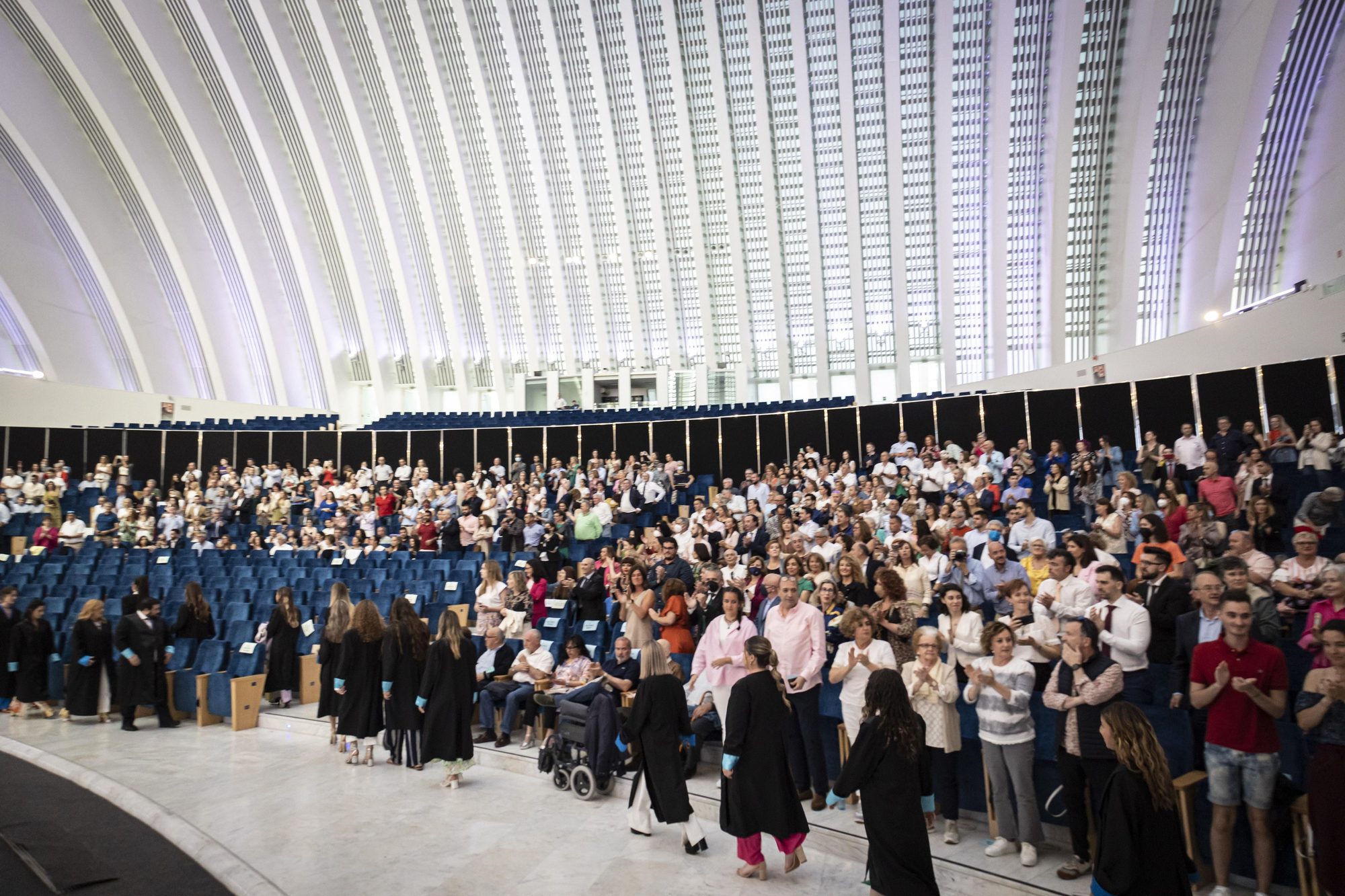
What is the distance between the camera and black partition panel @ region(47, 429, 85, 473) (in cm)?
2030

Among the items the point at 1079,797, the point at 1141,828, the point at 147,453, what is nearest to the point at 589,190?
the point at 147,453

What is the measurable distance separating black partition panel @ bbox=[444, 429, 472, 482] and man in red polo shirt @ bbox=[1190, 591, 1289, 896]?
18.2m

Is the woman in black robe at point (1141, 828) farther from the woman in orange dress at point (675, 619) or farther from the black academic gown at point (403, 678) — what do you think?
the black academic gown at point (403, 678)

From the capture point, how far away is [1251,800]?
399 cm

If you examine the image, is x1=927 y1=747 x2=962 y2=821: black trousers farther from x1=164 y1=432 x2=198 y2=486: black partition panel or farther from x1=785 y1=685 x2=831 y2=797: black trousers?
x1=164 y1=432 x2=198 y2=486: black partition panel

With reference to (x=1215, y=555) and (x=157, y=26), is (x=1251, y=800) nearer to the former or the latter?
(x=1215, y=555)

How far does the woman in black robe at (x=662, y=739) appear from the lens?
17.1 feet

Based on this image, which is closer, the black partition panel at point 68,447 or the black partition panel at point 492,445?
the black partition panel at point 68,447

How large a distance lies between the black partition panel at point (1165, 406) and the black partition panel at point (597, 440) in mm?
11472

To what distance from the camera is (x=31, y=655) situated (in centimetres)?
936

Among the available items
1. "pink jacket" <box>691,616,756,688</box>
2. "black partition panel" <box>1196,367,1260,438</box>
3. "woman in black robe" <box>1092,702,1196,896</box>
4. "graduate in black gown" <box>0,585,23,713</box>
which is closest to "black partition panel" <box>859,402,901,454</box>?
"black partition panel" <box>1196,367,1260,438</box>

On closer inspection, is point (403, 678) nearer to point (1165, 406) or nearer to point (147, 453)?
point (1165, 406)

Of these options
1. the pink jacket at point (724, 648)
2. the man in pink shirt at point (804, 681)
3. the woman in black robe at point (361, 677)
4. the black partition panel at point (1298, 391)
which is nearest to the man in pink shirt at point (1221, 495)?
the black partition panel at point (1298, 391)

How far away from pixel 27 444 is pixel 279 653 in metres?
16.3
